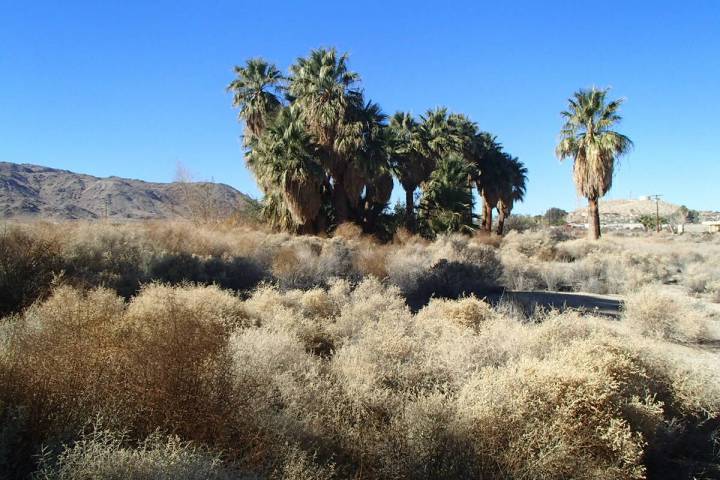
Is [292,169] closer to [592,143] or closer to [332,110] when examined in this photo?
[332,110]

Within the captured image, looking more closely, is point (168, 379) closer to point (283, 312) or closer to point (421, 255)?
point (283, 312)

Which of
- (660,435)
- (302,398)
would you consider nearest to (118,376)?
(302,398)

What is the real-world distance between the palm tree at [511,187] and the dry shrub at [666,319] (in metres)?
28.1

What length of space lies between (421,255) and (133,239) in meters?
9.23

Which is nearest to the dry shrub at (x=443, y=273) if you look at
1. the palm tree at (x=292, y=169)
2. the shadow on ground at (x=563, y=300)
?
the shadow on ground at (x=563, y=300)

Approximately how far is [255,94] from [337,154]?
747 cm

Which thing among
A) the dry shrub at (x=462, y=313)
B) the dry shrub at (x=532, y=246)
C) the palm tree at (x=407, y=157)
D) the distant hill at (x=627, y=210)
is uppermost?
the distant hill at (x=627, y=210)

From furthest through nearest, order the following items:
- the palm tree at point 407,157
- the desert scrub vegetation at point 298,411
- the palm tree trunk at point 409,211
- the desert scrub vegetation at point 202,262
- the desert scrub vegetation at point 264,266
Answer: the palm tree at point 407,157 < the palm tree trunk at point 409,211 < the desert scrub vegetation at point 264,266 < the desert scrub vegetation at point 202,262 < the desert scrub vegetation at point 298,411

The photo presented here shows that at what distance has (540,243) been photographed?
91.3ft

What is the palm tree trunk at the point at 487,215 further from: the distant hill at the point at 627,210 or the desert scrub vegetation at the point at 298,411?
the distant hill at the point at 627,210

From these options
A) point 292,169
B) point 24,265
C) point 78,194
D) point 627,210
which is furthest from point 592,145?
point 627,210

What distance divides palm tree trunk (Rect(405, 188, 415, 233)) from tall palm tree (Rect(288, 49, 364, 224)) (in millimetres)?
3904

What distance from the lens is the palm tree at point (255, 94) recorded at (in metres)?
29.1

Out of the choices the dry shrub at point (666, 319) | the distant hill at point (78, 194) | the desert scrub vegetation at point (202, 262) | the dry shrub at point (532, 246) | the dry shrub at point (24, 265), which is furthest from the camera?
the distant hill at point (78, 194)
